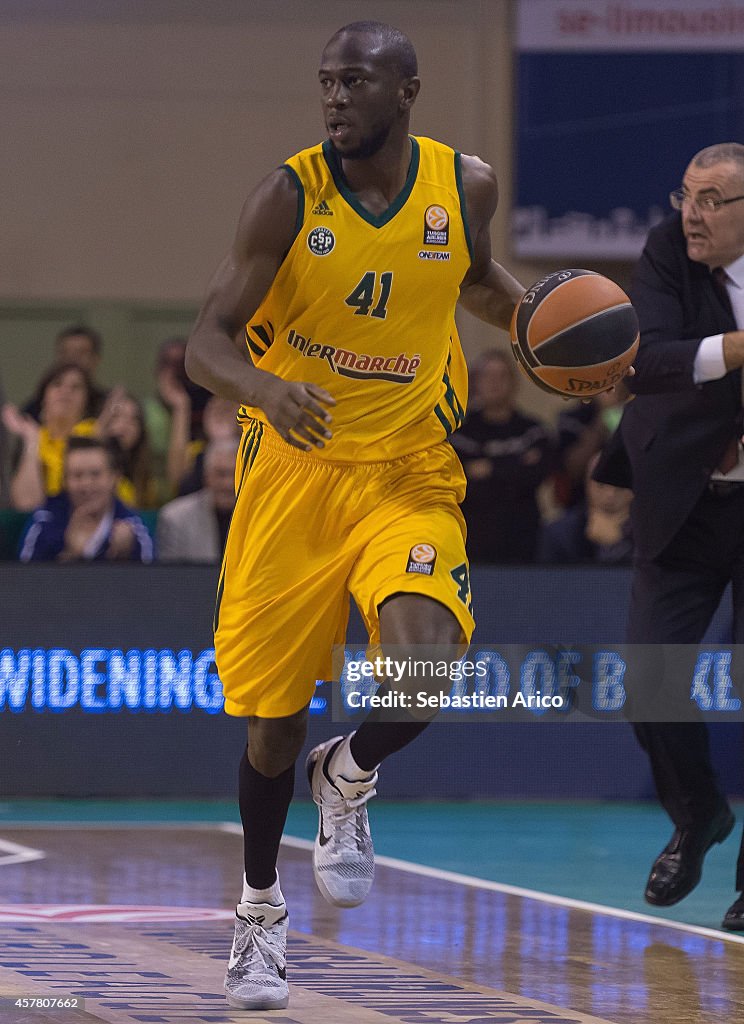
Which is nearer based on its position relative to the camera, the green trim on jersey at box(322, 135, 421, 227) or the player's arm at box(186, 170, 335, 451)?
the player's arm at box(186, 170, 335, 451)

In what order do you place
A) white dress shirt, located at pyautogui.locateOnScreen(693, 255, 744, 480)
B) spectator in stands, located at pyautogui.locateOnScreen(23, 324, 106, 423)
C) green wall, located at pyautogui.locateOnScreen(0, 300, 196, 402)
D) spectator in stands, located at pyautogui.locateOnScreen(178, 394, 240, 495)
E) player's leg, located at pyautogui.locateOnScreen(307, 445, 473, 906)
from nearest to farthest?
player's leg, located at pyautogui.locateOnScreen(307, 445, 473, 906)
white dress shirt, located at pyautogui.locateOnScreen(693, 255, 744, 480)
spectator in stands, located at pyautogui.locateOnScreen(178, 394, 240, 495)
spectator in stands, located at pyautogui.locateOnScreen(23, 324, 106, 423)
green wall, located at pyautogui.locateOnScreen(0, 300, 196, 402)

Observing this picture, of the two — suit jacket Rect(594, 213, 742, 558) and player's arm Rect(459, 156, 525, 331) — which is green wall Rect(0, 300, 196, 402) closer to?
suit jacket Rect(594, 213, 742, 558)

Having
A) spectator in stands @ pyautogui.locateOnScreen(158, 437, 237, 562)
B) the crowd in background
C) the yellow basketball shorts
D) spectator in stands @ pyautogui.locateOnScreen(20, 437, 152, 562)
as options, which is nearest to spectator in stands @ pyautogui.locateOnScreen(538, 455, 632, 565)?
the crowd in background

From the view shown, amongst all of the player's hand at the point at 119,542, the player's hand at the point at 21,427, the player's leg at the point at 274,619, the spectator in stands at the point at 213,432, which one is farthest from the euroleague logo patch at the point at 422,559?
the player's hand at the point at 21,427

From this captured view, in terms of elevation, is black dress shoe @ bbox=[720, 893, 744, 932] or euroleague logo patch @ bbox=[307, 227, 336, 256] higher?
euroleague logo patch @ bbox=[307, 227, 336, 256]

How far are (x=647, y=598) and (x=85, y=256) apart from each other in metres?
9.31

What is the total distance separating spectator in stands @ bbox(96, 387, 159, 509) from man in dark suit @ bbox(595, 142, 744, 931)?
13.4 feet

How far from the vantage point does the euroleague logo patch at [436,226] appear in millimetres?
4391

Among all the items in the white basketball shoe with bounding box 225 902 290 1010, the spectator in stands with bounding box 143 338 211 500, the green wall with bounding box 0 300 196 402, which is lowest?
the white basketball shoe with bounding box 225 902 290 1010

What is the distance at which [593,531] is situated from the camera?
897cm

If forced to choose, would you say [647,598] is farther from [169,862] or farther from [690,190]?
[169,862]

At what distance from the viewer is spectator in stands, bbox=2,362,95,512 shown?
933cm

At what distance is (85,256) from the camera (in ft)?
46.8

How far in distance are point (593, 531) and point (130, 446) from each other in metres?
2.41
